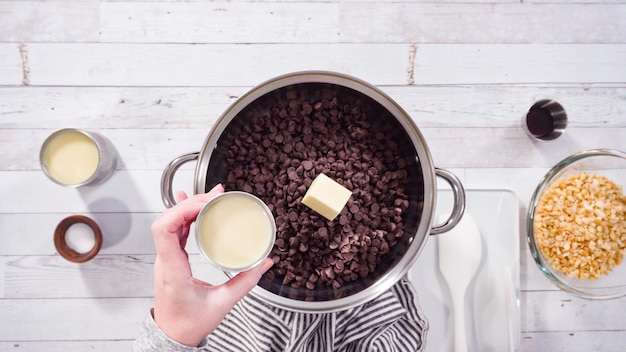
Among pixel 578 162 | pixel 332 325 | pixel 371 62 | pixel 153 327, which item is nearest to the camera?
pixel 153 327

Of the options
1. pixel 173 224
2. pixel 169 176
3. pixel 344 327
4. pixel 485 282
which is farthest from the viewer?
pixel 485 282

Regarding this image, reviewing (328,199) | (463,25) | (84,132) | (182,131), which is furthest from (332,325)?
(463,25)

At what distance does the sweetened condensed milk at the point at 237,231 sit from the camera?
742 mm

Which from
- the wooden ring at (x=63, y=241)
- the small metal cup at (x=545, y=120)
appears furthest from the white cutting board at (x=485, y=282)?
the wooden ring at (x=63, y=241)

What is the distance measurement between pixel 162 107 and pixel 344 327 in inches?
27.7

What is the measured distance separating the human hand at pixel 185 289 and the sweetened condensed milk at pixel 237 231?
0.07 ft

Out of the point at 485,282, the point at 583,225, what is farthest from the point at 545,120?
the point at 485,282

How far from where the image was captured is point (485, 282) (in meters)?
1.06

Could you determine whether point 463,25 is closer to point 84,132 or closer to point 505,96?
point 505,96

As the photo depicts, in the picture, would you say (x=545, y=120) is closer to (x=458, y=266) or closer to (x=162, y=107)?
(x=458, y=266)

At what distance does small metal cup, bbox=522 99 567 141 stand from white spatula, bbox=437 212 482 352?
337 millimetres

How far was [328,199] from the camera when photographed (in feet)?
2.60

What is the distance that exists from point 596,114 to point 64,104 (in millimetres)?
1405

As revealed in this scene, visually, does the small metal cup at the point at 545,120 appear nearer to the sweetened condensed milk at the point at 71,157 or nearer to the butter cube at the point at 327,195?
the butter cube at the point at 327,195
